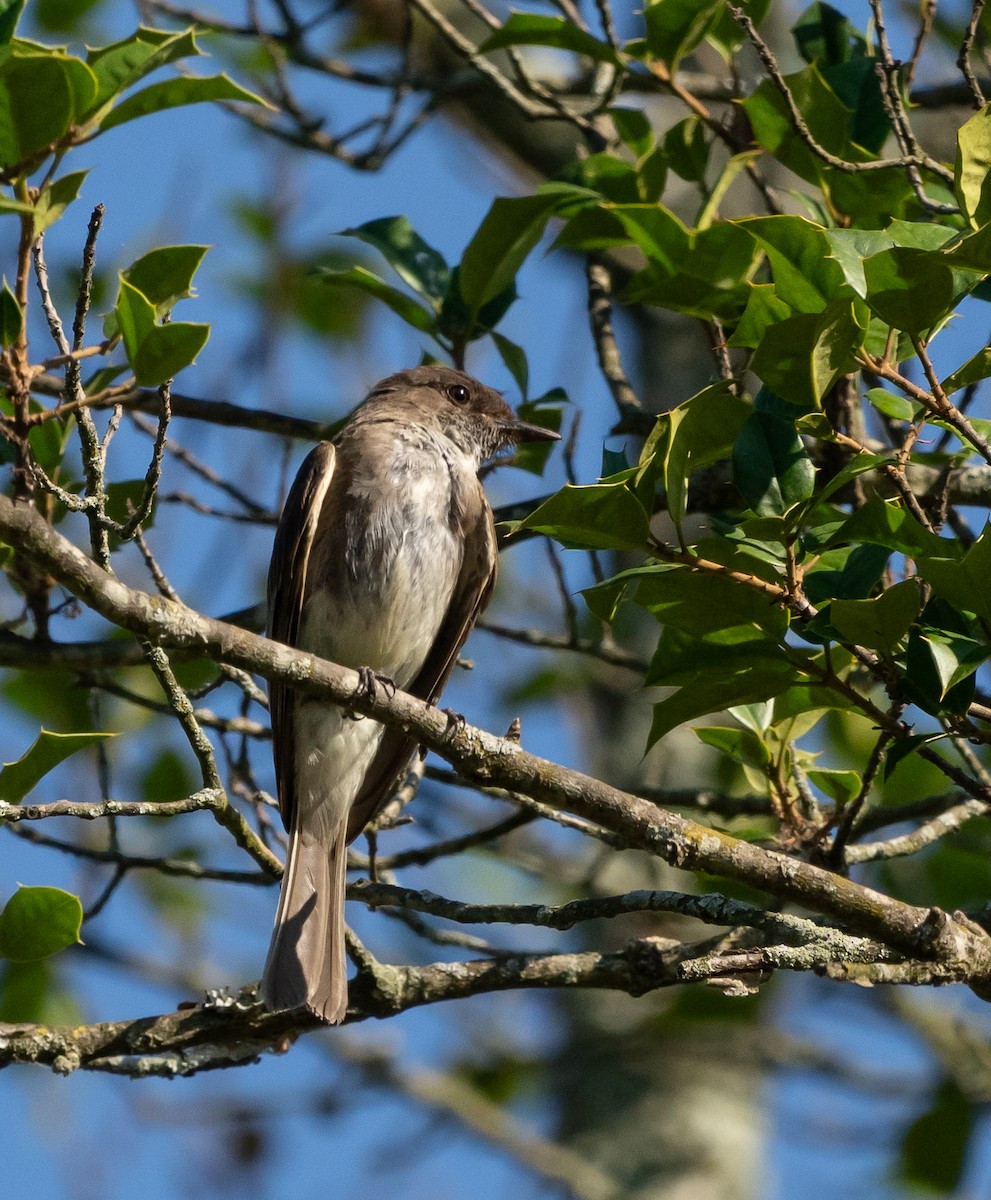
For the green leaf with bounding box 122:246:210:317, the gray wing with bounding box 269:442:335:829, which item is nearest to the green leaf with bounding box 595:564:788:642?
the green leaf with bounding box 122:246:210:317

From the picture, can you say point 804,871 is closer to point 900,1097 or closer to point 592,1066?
point 900,1097

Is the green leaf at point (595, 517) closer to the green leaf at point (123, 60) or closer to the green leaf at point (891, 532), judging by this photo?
the green leaf at point (891, 532)

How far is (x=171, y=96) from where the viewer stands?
3.44 m

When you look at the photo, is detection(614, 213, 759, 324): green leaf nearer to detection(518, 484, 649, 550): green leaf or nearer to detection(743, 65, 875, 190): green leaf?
detection(743, 65, 875, 190): green leaf

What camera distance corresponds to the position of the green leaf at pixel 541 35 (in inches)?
179

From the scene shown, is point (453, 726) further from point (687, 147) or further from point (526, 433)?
point (526, 433)

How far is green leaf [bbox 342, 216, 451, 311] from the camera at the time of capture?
15.9 feet

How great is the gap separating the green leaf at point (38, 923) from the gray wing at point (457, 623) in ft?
5.96

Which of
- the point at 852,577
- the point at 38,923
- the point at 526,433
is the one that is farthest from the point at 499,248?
the point at 38,923

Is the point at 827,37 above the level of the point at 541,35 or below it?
above

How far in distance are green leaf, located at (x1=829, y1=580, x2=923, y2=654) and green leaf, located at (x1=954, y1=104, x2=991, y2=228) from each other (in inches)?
Answer: 29.8

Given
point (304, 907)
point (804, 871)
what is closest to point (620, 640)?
point (304, 907)

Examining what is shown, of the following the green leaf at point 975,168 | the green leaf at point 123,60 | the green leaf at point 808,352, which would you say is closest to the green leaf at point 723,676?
the green leaf at point 808,352

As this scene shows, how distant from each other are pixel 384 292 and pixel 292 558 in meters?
0.91
